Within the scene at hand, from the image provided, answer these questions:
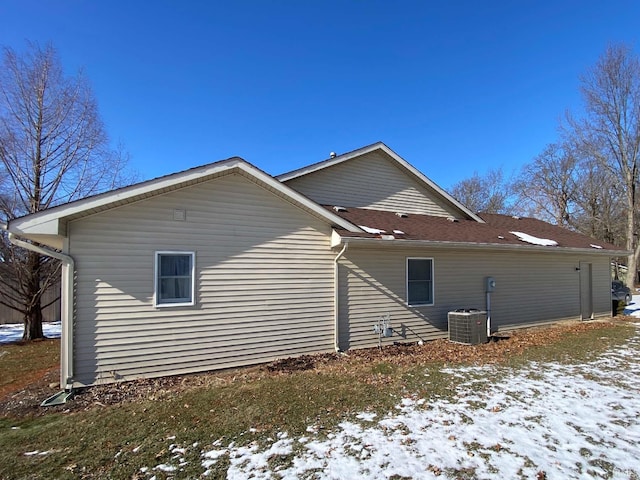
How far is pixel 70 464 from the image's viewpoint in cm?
371

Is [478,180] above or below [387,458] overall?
above

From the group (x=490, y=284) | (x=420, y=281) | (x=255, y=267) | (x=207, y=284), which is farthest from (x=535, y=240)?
(x=207, y=284)

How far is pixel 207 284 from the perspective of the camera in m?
6.83

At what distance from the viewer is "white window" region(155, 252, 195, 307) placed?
21.3ft

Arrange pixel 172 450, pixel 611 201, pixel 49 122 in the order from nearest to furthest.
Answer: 1. pixel 172 450
2. pixel 49 122
3. pixel 611 201

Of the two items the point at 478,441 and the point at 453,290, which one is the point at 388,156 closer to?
the point at 453,290

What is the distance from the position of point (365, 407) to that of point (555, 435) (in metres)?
2.27

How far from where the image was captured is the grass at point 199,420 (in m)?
3.72

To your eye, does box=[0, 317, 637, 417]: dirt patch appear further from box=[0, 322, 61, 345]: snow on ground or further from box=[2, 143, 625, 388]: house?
box=[0, 322, 61, 345]: snow on ground

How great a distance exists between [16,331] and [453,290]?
16382 mm

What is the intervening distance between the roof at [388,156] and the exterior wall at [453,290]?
8.22ft

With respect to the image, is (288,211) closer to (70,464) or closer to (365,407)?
(365,407)

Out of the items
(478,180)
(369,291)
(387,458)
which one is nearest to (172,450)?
(387,458)

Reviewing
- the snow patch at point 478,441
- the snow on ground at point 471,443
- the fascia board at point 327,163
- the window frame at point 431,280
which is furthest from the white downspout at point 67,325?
the window frame at point 431,280
